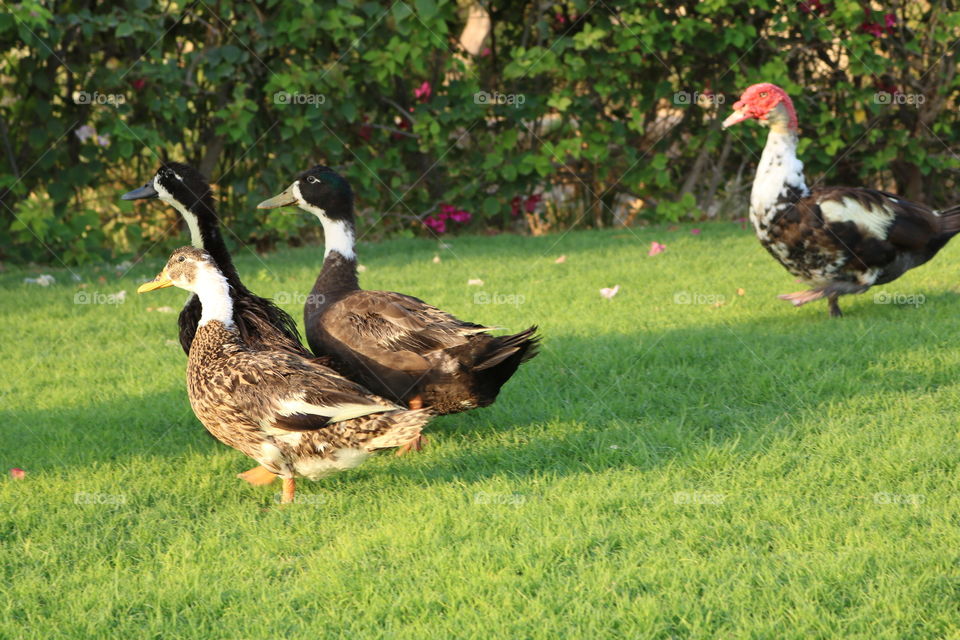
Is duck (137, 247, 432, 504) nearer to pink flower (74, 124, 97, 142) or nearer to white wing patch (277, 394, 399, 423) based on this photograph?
white wing patch (277, 394, 399, 423)

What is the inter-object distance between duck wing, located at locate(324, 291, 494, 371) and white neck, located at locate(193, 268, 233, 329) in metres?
0.54

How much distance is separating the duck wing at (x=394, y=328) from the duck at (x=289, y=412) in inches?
17.6

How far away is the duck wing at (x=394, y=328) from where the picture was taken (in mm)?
4504

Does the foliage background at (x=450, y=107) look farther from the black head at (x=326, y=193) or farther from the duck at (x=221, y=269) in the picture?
the black head at (x=326, y=193)

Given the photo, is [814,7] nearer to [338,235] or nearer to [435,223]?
[435,223]

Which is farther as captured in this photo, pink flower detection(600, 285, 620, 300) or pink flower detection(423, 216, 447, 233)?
pink flower detection(423, 216, 447, 233)

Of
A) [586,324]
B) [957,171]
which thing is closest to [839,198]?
[586,324]

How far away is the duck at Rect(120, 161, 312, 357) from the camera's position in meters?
4.61

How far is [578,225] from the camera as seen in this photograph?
10789mm

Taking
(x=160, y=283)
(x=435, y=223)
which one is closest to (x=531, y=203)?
(x=435, y=223)

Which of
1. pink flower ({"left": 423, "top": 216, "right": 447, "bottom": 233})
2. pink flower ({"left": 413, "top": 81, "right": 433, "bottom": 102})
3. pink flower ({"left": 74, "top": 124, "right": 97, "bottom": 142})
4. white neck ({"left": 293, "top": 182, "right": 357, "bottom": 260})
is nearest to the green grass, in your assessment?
white neck ({"left": 293, "top": 182, "right": 357, "bottom": 260})

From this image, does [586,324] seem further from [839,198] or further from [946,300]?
[946,300]

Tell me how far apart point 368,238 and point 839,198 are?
511 centimetres

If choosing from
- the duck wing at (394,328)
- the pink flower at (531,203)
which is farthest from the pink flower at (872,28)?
the duck wing at (394,328)
